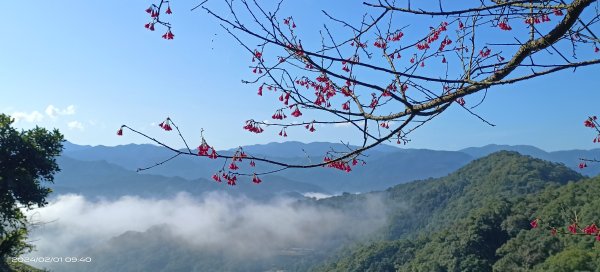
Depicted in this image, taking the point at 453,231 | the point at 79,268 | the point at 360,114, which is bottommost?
the point at 79,268

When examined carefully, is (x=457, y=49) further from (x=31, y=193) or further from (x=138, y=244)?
(x=138, y=244)

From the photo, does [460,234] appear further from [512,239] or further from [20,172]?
[20,172]

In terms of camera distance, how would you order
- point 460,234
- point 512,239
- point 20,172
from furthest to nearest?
point 460,234 → point 512,239 → point 20,172

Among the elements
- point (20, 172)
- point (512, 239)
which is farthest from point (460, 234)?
point (20, 172)

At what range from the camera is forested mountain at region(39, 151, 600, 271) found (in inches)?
1658

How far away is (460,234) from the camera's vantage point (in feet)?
165

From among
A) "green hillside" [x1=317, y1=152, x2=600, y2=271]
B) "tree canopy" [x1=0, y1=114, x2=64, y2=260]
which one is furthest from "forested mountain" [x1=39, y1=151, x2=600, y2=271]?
"tree canopy" [x1=0, y1=114, x2=64, y2=260]

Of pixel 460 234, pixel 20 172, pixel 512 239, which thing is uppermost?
pixel 20 172

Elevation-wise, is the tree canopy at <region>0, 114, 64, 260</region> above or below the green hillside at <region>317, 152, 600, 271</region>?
above

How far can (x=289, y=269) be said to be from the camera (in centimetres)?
15562

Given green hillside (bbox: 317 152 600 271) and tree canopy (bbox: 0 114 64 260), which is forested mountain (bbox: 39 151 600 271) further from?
tree canopy (bbox: 0 114 64 260)

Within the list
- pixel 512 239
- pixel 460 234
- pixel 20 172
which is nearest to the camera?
pixel 20 172

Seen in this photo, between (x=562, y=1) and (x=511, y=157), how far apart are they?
120m

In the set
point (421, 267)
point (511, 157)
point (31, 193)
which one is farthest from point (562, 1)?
point (511, 157)
